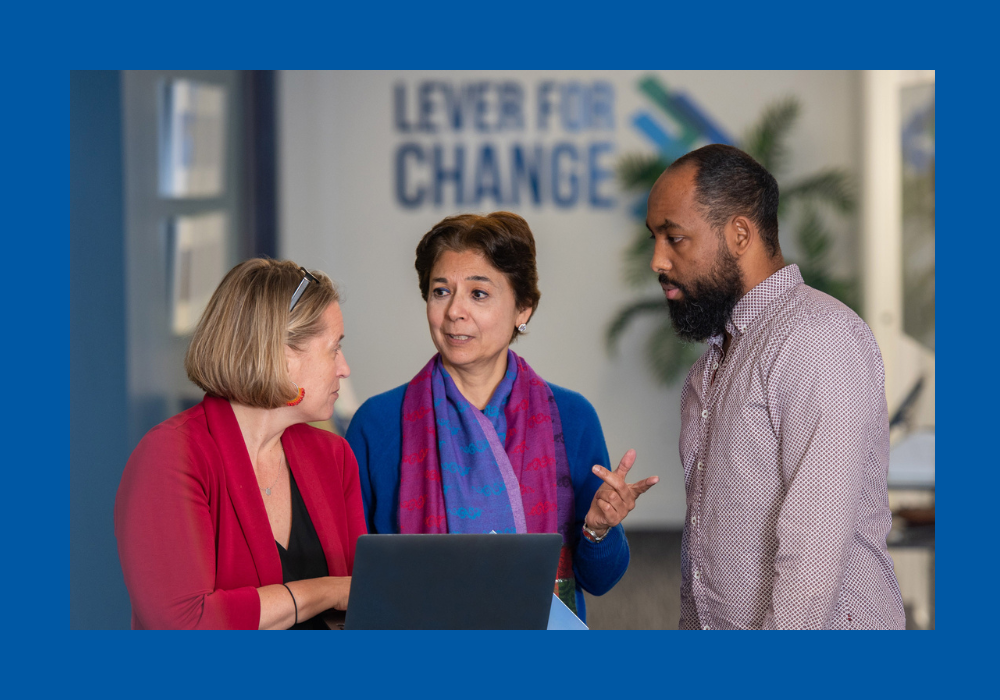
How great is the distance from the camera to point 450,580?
127 cm

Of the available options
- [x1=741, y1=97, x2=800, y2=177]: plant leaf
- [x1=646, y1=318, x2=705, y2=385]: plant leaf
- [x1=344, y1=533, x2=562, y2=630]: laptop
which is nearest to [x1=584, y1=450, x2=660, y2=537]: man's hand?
[x1=344, y1=533, x2=562, y2=630]: laptop

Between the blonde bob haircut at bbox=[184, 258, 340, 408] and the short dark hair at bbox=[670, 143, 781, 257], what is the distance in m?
0.83

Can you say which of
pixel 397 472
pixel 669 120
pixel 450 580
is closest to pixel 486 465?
pixel 397 472

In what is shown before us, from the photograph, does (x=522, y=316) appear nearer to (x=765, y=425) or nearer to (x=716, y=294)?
(x=716, y=294)

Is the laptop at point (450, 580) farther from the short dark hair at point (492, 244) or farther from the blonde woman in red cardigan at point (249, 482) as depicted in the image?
the short dark hair at point (492, 244)

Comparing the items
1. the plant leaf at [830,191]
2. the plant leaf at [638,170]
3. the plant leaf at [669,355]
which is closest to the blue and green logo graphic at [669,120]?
the plant leaf at [638,170]

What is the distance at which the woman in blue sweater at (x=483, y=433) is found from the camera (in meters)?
1.97

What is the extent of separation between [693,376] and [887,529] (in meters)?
0.48

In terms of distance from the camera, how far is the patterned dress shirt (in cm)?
145

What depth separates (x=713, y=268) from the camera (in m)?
1.68

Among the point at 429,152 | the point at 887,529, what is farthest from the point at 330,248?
the point at 887,529

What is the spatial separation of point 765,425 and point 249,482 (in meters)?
0.98

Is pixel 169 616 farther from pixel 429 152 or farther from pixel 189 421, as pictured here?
pixel 429 152

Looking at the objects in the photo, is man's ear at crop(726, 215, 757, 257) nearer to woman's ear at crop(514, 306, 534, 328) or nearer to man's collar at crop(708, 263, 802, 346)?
man's collar at crop(708, 263, 802, 346)
